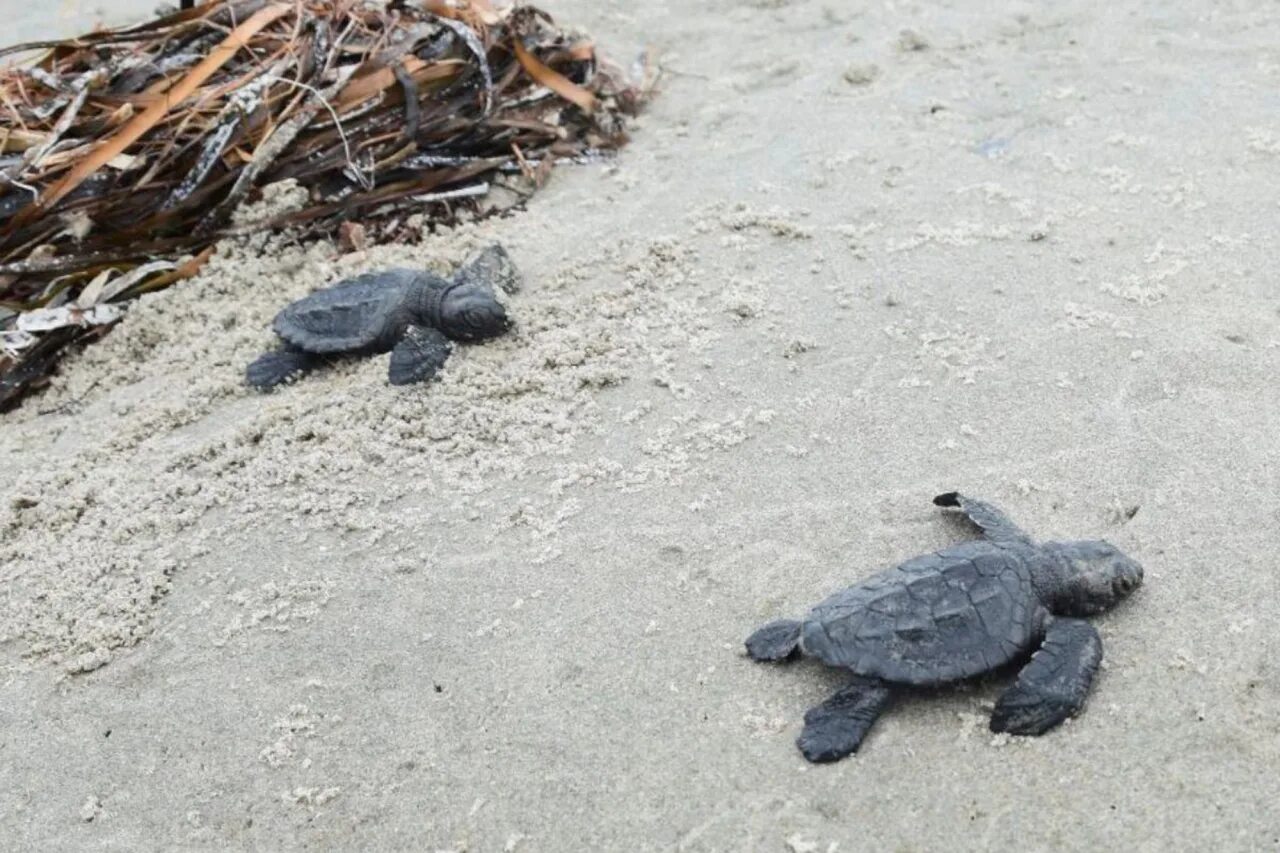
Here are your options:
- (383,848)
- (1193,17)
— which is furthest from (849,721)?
(1193,17)

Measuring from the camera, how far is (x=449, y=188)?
3982 mm

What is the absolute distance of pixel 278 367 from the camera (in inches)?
123

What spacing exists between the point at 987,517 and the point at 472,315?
4.71 ft

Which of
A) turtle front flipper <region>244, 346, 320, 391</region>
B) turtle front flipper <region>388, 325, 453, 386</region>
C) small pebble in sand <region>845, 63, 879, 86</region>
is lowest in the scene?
turtle front flipper <region>244, 346, 320, 391</region>

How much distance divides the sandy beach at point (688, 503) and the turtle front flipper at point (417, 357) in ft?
0.15

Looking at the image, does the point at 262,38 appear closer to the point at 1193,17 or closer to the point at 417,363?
the point at 417,363

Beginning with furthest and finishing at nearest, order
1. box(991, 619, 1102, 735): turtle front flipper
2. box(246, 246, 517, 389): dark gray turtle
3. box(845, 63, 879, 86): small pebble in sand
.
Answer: box(845, 63, 879, 86): small pebble in sand < box(246, 246, 517, 389): dark gray turtle < box(991, 619, 1102, 735): turtle front flipper

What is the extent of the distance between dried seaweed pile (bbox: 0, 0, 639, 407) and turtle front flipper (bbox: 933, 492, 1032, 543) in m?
2.09

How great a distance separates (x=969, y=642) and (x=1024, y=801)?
0.87 feet

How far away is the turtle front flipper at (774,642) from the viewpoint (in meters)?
2.07

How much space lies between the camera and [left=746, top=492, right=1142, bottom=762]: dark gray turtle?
1.89 metres

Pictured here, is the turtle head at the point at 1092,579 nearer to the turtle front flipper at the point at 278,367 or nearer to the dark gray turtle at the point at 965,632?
the dark gray turtle at the point at 965,632

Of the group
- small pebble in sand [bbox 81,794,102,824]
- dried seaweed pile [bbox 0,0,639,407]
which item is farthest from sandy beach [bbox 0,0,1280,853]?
dried seaweed pile [bbox 0,0,639,407]

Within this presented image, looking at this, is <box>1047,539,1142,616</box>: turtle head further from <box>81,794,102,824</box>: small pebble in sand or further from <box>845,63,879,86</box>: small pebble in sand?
<box>845,63,879,86</box>: small pebble in sand
